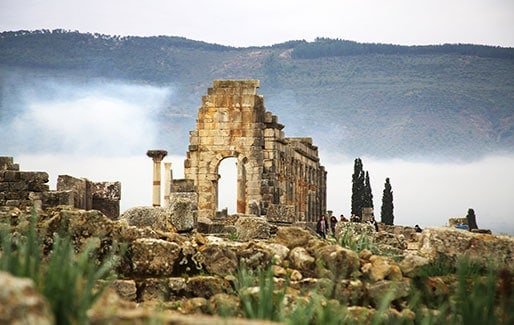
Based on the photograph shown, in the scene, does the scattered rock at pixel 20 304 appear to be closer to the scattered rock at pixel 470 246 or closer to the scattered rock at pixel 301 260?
the scattered rock at pixel 301 260

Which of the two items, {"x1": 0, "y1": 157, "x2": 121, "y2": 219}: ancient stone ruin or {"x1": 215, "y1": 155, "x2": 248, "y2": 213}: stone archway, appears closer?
{"x1": 0, "y1": 157, "x2": 121, "y2": 219}: ancient stone ruin

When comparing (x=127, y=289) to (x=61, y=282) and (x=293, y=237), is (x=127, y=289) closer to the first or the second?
(x=293, y=237)

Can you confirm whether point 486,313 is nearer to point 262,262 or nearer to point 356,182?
point 262,262

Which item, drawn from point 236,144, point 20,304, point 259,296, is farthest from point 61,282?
point 236,144

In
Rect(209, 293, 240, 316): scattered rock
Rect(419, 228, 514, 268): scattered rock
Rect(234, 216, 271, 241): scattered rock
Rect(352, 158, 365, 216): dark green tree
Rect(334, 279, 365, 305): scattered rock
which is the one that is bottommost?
Rect(209, 293, 240, 316): scattered rock

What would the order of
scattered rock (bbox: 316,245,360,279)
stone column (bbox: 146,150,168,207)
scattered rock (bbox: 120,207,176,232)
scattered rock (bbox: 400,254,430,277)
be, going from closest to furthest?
scattered rock (bbox: 316,245,360,279) → scattered rock (bbox: 400,254,430,277) → scattered rock (bbox: 120,207,176,232) → stone column (bbox: 146,150,168,207)

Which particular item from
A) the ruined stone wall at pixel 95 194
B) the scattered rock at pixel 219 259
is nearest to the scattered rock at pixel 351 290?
the scattered rock at pixel 219 259

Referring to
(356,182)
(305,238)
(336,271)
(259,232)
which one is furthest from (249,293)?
(356,182)

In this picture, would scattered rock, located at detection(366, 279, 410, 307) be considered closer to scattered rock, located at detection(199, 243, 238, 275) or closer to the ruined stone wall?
scattered rock, located at detection(199, 243, 238, 275)

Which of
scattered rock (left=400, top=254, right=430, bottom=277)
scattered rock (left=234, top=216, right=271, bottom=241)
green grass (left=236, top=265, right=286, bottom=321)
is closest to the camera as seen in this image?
green grass (left=236, top=265, right=286, bottom=321)

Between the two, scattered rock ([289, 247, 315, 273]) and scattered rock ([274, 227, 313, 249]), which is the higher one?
scattered rock ([274, 227, 313, 249])

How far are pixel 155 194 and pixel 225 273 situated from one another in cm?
3706

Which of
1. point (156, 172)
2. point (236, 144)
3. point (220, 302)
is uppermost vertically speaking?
point (236, 144)

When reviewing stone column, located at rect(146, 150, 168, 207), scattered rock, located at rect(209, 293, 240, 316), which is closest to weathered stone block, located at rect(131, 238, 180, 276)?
scattered rock, located at rect(209, 293, 240, 316)
